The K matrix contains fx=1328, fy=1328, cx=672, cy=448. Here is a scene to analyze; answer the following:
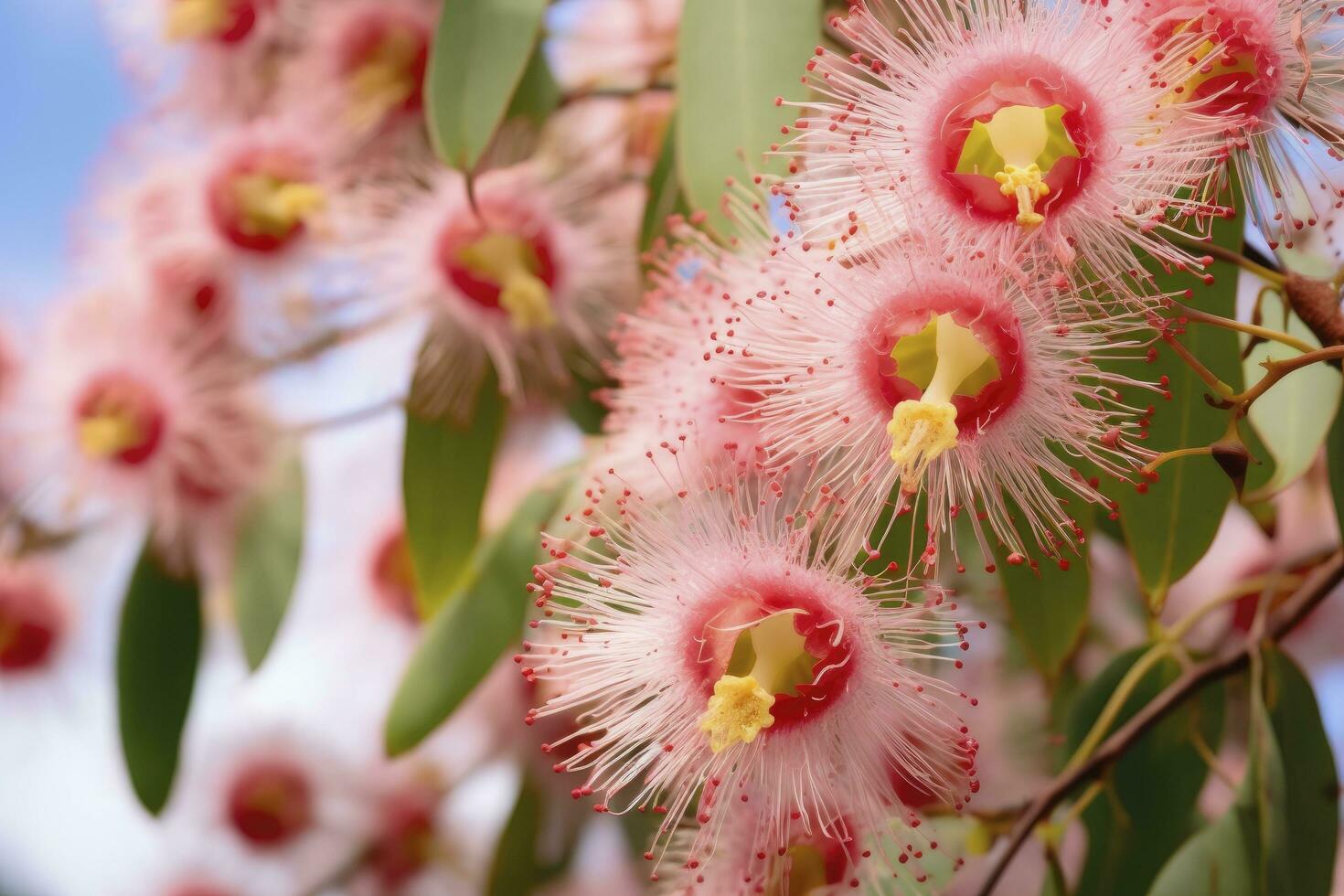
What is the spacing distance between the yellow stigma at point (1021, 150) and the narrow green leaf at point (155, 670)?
1.07 metres

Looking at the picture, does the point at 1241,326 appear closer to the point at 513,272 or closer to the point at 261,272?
the point at 513,272

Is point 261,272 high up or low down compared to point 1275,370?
down

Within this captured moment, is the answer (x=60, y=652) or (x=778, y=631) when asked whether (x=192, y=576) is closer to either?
(x=60, y=652)

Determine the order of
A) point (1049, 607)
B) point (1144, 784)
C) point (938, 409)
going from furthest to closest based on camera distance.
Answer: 1. point (1144, 784)
2. point (1049, 607)
3. point (938, 409)

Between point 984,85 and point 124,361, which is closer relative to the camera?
point 984,85

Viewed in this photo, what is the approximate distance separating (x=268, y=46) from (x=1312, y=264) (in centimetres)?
106

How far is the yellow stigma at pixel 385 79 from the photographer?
1345 millimetres

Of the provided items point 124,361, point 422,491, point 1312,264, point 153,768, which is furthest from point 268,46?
point 1312,264

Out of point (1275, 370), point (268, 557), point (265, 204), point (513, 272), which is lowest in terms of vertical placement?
point (268, 557)

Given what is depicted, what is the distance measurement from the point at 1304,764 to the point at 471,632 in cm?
68

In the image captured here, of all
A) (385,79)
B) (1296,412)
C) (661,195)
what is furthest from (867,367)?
(385,79)

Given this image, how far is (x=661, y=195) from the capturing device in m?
1.20

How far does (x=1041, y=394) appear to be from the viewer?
0.71 m

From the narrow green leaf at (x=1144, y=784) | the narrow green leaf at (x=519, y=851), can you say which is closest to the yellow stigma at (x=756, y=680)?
the narrow green leaf at (x=1144, y=784)
